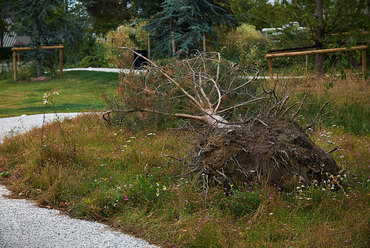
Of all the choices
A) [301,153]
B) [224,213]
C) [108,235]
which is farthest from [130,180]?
[301,153]

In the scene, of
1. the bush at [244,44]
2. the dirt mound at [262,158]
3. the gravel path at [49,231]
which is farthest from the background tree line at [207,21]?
the gravel path at [49,231]

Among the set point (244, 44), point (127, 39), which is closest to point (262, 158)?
point (244, 44)

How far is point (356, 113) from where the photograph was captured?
7.62m

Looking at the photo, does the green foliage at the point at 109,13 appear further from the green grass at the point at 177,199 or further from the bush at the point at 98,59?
the green grass at the point at 177,199

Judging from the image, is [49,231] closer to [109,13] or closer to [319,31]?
[319,31]

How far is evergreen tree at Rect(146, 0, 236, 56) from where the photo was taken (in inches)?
548

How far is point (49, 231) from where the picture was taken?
3.88 m

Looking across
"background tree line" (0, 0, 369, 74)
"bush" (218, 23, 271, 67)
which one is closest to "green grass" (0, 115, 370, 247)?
"background tree line" (0, 0, 369, 74)

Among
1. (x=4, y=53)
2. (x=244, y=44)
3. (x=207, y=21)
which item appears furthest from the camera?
(x=4, y=53)

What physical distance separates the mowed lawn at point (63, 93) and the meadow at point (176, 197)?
3190mm

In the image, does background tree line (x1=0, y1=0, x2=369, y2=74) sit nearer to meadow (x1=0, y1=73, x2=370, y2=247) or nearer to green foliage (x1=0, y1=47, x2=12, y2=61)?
meadow (x1=0, y1=73, x2=370, y2=247)

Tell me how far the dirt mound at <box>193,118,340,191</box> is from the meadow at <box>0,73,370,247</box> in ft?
0.44

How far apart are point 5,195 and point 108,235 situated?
1.82 meters

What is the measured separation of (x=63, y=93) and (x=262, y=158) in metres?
10.6
